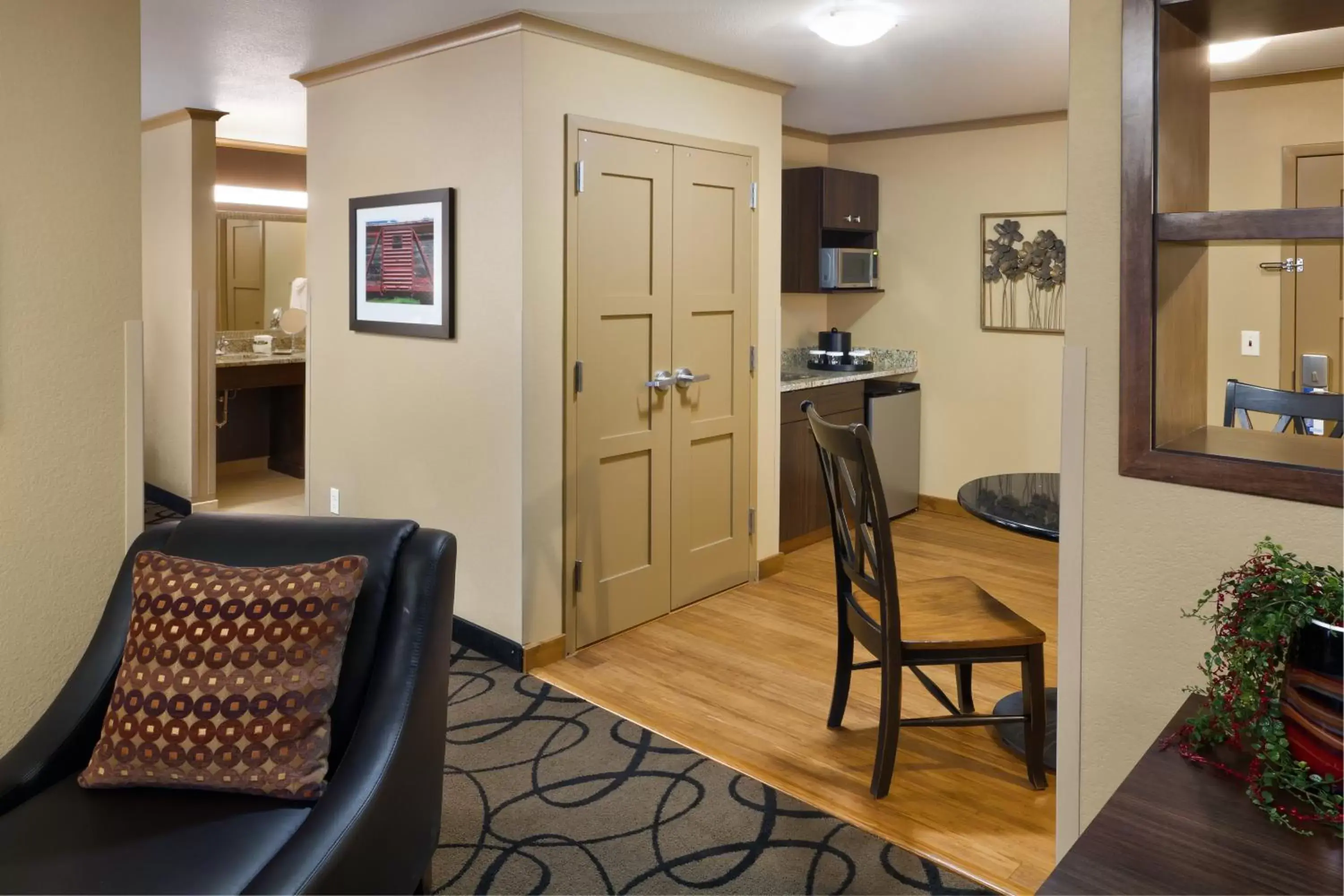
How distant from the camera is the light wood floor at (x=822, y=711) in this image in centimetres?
254

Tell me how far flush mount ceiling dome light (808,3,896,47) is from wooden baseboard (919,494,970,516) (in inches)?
129

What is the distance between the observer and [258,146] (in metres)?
7.02

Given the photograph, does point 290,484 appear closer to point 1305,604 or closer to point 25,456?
point 25,456

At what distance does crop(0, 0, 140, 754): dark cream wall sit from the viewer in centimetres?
212

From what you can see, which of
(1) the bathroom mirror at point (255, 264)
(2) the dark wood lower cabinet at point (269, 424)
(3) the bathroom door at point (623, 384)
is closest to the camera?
(3) the bathroom door at point (623, 384)

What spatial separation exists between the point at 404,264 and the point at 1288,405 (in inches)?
123

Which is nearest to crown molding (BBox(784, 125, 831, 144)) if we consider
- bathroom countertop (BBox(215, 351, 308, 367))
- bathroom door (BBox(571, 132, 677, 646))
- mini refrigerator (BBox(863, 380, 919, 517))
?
mini refrigerator (BBox(863, 380, 919, 517))

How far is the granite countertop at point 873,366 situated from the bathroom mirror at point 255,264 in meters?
3.63

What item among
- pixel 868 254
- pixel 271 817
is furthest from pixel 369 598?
pixel 868 254

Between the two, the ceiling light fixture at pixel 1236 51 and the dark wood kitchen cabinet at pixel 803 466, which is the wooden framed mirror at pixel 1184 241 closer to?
the ceiling light fixture at pixel 1236 51

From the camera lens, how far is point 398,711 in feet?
5.98

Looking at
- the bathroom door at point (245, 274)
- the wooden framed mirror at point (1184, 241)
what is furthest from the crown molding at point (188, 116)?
the wooden framed mirror at point (1184, 241)

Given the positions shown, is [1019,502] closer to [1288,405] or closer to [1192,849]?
[1288,405]

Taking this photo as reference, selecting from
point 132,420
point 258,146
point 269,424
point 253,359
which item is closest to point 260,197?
point 258,146
